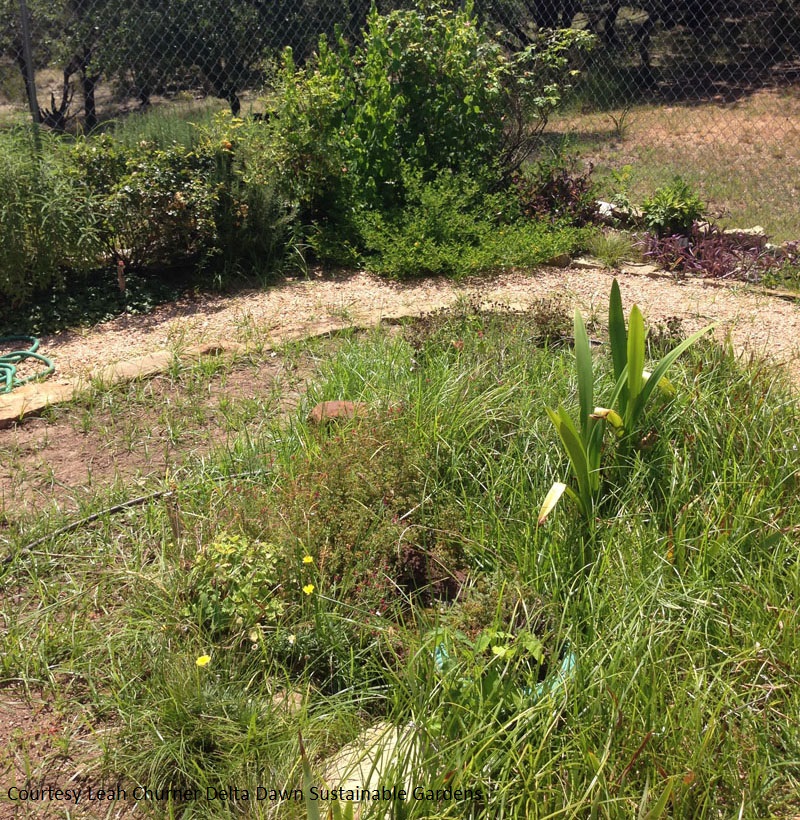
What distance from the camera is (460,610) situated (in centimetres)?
Result: 249

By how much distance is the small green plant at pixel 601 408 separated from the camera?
2.72 metres

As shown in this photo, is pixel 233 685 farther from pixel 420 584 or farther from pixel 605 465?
pixel 605 465

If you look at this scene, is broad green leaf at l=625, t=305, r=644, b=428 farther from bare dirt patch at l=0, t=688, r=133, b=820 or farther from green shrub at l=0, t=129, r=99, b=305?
green shrub at l=0, t=129, r=99, b=305

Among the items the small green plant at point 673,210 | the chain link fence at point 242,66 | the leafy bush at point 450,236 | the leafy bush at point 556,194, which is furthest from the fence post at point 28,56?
the small green plant at point 673,210

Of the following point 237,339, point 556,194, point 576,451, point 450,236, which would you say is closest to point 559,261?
point 450,236

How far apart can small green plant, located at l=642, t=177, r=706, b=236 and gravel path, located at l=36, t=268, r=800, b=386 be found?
67 cm

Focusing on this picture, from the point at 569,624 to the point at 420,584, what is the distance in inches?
22.9

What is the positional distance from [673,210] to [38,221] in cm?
465

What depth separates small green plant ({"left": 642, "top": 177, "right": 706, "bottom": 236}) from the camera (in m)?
6.43

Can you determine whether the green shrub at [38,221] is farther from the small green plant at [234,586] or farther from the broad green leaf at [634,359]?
the broad green leaf at [634,359]

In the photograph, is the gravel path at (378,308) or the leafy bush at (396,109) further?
the leafy bush at (396,109)

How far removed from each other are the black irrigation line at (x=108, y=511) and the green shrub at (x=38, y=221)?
2.59 m

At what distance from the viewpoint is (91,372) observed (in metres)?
4.47

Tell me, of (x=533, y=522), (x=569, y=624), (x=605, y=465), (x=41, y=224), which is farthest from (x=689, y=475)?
(x=41, y=224)
